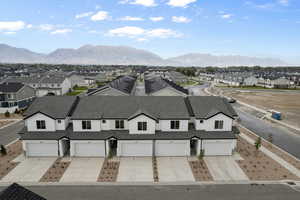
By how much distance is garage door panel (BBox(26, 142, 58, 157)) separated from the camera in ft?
76.3

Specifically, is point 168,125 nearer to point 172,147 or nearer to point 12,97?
point 172,147

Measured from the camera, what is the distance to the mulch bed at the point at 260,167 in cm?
1991

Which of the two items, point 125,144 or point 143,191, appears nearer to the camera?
point 143,191

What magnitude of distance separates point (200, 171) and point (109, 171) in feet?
31.7

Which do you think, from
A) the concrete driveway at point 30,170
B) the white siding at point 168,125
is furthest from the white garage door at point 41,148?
the white siding at point 168,125

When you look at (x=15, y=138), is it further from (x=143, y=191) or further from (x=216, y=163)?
(x=216, y=163)

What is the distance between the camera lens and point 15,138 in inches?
1175

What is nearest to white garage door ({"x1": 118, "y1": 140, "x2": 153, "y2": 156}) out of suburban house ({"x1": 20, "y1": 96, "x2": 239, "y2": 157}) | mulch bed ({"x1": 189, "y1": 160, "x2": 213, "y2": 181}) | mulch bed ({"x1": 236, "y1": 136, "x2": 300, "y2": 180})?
suburban house ({"x1": 20, "y1": 96, "x2": 239, "y2": 157})

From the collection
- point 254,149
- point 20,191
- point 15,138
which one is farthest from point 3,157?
point 254,149

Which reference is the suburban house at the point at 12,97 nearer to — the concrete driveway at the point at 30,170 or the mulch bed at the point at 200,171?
the concrete driveway at the point at 30,170

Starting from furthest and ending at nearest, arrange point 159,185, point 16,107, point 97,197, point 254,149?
point 16,107, point 254,149, point 159,185, point 97,197

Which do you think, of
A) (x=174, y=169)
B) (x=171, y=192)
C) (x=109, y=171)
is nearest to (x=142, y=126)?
(x=174, y=169)

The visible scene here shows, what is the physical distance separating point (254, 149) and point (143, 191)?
56.8 ft

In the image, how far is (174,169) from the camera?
2102cm
